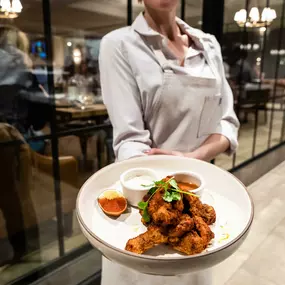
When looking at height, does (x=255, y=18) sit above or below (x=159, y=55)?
above

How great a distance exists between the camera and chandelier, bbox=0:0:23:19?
133cm

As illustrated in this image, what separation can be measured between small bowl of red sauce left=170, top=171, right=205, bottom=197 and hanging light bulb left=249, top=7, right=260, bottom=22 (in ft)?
8.65

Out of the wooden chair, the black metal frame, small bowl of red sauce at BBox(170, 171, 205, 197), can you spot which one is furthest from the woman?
the wooden chair

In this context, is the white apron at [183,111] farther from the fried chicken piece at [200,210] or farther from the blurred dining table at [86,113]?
the blurred dining table at [86,113]

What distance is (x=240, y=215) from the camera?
1.96 ft

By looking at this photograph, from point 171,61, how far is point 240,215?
1.43 ft

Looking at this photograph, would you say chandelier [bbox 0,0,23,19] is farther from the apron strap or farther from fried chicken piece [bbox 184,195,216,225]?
fried chicken piece [bbox 184,195,216,225]

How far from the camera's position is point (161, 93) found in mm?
767

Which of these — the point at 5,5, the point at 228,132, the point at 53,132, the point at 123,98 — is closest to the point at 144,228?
the point at 123,98

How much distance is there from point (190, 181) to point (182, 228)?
0.14m

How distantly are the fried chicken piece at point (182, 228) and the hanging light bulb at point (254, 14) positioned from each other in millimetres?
2771

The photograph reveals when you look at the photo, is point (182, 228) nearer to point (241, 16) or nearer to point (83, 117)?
point (83, 117)

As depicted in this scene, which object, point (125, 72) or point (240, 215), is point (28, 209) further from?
point (240, 215)

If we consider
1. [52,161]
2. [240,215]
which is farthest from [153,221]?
[52,161]
